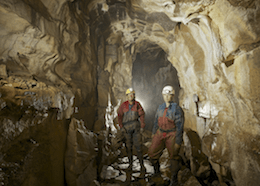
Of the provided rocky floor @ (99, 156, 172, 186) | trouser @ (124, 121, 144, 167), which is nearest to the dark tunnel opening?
rocky floor @ (99, 156, 172, 186)

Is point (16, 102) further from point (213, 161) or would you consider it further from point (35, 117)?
point (213, 161)

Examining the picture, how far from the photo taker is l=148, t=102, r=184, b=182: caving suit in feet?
9.31

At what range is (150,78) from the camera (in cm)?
1278

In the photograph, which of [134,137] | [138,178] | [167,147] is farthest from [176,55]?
[138,178]

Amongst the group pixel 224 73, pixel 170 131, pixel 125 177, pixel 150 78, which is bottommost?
pixel 125 177

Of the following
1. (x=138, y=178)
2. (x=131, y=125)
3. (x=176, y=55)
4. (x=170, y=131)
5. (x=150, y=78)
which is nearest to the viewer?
(x=170, y=131)

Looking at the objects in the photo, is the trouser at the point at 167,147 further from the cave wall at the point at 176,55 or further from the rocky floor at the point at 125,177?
the cave wall at the point at 176,55

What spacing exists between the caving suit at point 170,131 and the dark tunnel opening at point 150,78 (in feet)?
28.7

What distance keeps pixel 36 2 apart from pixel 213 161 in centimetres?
472

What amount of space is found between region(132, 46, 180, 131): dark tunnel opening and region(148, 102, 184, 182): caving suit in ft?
28.7

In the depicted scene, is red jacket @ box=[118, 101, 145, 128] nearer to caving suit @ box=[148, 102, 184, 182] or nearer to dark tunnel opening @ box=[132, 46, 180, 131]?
caving suit @ box=[148, 102, 184, 182]

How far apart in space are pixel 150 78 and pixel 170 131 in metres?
10.1

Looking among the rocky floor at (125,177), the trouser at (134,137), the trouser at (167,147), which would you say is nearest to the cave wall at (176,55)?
the trouser at (167,147)

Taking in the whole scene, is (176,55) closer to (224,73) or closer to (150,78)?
(224,73)
